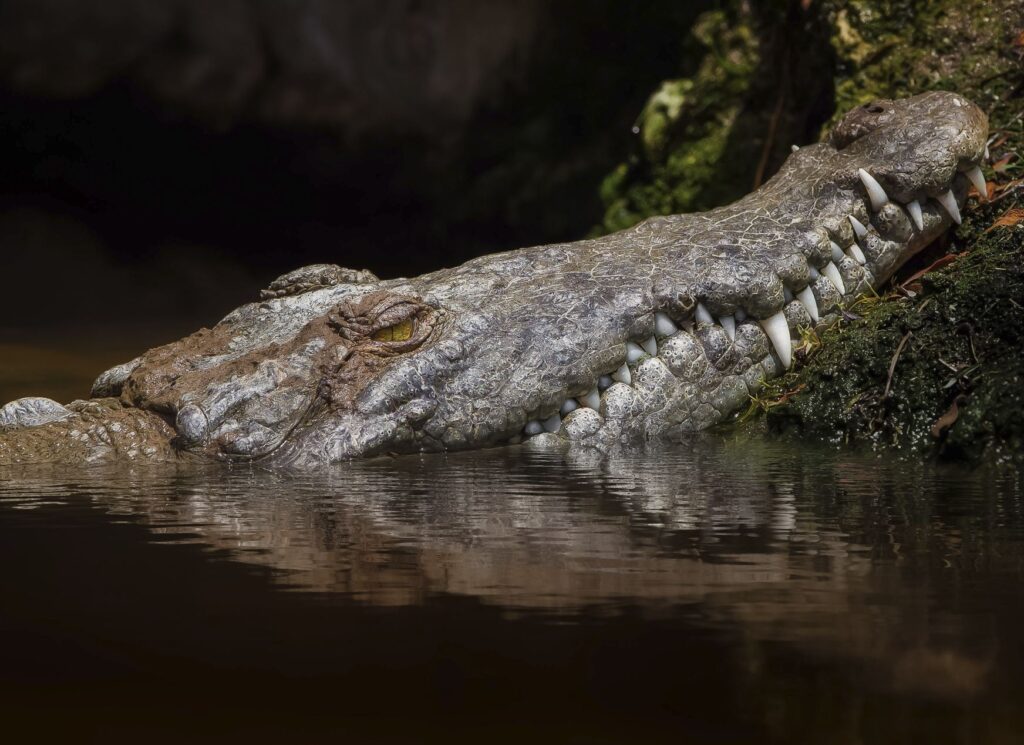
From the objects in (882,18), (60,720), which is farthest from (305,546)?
(882,18)

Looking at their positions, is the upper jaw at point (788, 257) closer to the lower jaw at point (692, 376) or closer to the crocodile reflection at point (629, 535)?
the lower jaw at point (692, 376)

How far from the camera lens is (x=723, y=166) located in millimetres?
7922

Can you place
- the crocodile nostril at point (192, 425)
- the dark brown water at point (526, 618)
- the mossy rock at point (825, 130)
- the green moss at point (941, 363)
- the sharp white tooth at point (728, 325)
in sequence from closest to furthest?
the dark brown water at point (526, 618)
the green moss at point (941, 363)
the mossy rock at point (825, 130)
the crocodile nostril at point (192, 425)
the sharp white tooth at point (728, 325)

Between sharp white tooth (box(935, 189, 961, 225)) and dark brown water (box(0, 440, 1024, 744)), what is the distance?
7.14 ft

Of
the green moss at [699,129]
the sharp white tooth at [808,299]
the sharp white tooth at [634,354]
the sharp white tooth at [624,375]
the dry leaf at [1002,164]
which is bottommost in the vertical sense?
the sharp white tooth at [624,375]

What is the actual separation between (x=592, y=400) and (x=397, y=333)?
2.77ft

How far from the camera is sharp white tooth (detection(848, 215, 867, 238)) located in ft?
16.3

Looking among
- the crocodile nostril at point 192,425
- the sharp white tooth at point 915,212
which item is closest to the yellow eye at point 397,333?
the crocodile nostril at point 192,425

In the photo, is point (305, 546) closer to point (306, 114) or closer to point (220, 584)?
point (220, 584)

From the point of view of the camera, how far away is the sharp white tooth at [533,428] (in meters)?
4.71

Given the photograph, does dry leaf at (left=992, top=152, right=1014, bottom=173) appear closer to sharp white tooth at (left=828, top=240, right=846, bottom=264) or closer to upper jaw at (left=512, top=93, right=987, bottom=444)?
upper jaw at (left=512, top=93, right=987, bottom=444)

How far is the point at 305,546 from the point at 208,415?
2.11m

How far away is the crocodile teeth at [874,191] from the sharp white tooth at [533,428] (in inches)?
68.6

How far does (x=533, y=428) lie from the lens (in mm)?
4711
